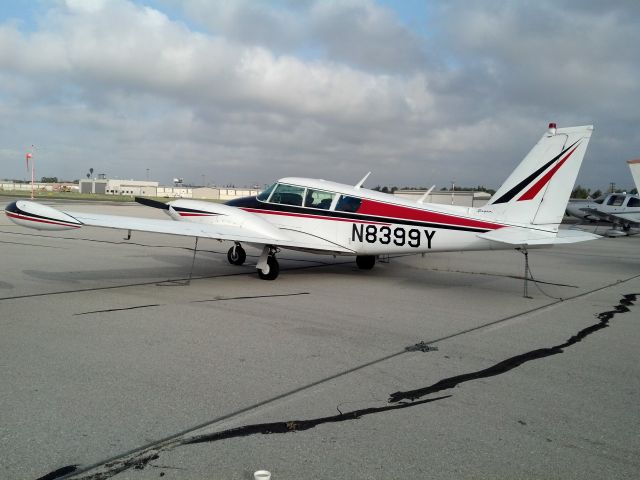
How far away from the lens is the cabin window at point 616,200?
32.9 meters

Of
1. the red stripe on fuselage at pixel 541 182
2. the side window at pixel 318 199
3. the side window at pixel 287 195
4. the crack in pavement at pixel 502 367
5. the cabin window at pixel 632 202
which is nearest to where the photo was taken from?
the crack in pavement at pixel 502 367

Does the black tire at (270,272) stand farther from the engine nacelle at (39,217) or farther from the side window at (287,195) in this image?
the engine nacelle at (39,217)

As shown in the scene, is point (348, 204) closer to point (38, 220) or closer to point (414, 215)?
point (414, 215)

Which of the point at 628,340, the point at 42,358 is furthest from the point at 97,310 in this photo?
the point at 628,340

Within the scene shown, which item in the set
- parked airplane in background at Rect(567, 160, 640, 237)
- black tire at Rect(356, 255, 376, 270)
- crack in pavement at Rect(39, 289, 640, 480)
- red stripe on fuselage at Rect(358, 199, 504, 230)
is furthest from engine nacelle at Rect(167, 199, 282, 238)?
parked airplane in background at Rect(567, 160, 640, 237)

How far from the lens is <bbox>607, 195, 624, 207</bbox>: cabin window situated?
3294 centimetres

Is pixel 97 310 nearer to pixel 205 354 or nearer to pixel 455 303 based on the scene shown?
pixel 205 354

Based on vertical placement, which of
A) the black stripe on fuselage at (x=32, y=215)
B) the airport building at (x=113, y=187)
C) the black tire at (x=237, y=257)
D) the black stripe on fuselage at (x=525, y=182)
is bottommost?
the airport building at (x=113, y=187)

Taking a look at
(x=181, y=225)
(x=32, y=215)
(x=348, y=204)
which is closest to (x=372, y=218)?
(x=348, y=204)

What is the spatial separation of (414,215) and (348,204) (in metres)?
1.72

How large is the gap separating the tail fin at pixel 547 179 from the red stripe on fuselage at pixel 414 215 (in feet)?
1.76

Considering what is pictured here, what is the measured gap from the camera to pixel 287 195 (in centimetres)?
1260

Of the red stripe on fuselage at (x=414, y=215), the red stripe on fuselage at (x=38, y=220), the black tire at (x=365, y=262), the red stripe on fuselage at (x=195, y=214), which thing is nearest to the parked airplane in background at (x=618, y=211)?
the black tire at (x=365, y=262)

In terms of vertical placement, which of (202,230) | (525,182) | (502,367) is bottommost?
(502,367)
